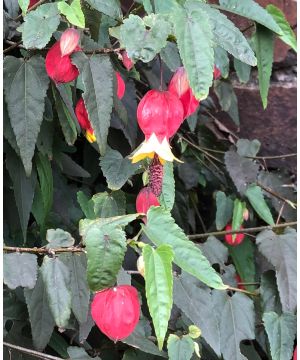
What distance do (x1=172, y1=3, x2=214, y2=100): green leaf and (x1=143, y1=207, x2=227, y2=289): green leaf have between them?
0.37 feet

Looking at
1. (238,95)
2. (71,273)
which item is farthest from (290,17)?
(71,273)

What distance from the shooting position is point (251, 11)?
2.42 feet

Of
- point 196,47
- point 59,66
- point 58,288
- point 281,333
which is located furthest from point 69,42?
point 281,333

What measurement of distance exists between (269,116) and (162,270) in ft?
2.74

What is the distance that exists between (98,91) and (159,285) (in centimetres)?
23

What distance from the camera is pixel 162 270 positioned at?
55cm

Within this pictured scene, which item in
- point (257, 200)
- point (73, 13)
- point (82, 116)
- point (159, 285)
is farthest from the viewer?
point (257, 200)

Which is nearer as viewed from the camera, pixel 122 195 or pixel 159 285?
pixel 159 285

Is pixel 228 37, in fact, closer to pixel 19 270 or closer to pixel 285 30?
pixel 285 30

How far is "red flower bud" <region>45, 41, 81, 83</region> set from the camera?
0.68 meters

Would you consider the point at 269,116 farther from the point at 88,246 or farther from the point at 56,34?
the point at 88,246

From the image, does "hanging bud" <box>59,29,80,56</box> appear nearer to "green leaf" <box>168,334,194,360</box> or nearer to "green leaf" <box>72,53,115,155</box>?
"green leaf" <box>72,53,115,155</box>

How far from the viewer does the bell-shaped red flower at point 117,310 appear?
24.5 inches

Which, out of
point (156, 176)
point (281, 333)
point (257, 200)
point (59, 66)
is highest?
point (59, 66)
